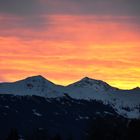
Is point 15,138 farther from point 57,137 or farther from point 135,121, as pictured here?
point 135,121

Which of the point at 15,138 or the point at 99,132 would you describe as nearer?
the point at 15,138

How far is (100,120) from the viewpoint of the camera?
396 ft

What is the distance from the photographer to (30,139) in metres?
135

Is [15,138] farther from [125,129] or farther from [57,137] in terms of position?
[125,129]

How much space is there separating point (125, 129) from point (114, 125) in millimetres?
4967

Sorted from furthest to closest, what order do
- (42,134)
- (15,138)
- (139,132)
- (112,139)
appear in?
(42,134) < (112,139) < (139,132) < (15,138)

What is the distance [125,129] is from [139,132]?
962 cm

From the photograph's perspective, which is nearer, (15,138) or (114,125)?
(15,138)

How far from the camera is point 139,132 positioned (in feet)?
363

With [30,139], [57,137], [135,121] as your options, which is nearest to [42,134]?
[30,139]

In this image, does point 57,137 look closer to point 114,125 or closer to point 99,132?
point 99,132

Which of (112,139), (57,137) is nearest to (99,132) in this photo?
(112,139)

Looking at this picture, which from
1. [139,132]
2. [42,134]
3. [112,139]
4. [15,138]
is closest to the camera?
[15,138]

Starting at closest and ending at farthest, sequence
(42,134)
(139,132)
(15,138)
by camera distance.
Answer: (15,138) < (139,132) < (42,134)
